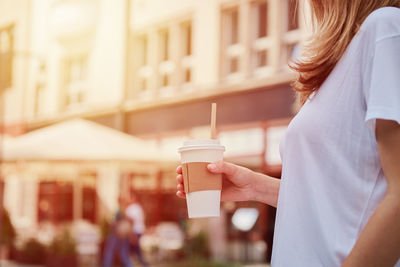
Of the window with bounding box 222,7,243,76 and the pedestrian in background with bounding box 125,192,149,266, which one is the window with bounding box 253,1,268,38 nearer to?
the window with bounding box 222,7,243,76

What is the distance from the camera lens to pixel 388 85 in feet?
3.87

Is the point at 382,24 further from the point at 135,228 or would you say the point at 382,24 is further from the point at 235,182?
the point at 135,228

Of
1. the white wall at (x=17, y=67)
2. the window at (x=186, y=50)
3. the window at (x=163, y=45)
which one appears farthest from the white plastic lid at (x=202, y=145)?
the white wall at (x=17, y=67)

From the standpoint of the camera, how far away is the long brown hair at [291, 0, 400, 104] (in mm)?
1321

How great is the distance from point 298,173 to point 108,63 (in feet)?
63.6

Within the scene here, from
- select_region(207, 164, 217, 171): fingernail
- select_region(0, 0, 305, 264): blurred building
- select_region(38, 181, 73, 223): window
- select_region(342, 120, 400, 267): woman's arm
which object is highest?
select_region(0, 0, 305, 264): blurred building

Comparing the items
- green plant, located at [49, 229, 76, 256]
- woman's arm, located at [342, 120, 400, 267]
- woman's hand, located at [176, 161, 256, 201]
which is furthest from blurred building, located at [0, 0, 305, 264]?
woman's arm, located at [342, 120, 400, 267]

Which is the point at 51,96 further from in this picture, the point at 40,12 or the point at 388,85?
the point at 388,85

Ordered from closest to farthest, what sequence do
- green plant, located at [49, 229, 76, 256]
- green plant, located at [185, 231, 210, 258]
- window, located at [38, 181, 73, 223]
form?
1. green plant, located at [49, 229, 76, 256]
2. green plant, located at [185, 231, 210, 258]
3. window, located at [38, 181, 73, 223]

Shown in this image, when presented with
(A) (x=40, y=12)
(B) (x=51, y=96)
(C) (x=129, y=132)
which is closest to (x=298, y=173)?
(C) (x=129, y=132)

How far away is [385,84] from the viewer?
46.5 inches

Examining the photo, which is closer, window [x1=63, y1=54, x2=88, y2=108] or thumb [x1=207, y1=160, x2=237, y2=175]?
thumb [x1=207, y1=160, x2=237, y2=175]

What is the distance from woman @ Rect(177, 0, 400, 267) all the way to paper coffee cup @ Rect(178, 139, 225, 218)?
0.89 feet

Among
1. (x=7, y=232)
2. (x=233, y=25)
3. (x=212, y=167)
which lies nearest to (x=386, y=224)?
(x=212, y=167)
